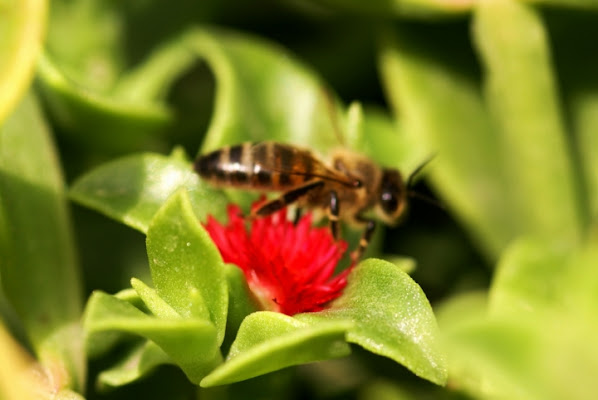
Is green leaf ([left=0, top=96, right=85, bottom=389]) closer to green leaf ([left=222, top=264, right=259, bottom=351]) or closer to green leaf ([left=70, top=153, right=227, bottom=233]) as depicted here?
green leaf ([left=70, top=153, right=227, bottom=233])

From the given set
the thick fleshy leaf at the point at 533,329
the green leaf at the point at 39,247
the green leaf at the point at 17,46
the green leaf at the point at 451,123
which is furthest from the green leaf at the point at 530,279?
the green leaf at the point at 17,46

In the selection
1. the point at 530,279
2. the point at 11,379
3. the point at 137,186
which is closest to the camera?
the point at 11,379

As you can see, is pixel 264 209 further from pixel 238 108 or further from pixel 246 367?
pixel 246 367

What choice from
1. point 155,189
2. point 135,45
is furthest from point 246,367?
point 135,45

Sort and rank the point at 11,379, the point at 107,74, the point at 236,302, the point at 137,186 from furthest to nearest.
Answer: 1. the point at 107,74
2. the point at 137,186
3. the point at 236,302
4. the point at 11,379

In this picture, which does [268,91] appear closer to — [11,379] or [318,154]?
[318,154]

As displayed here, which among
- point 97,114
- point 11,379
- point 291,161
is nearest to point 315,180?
point 291,161

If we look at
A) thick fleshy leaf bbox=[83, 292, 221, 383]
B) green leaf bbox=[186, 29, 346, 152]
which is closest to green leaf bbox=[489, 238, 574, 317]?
green leaf bbox=[186, 29, 346, 152]
